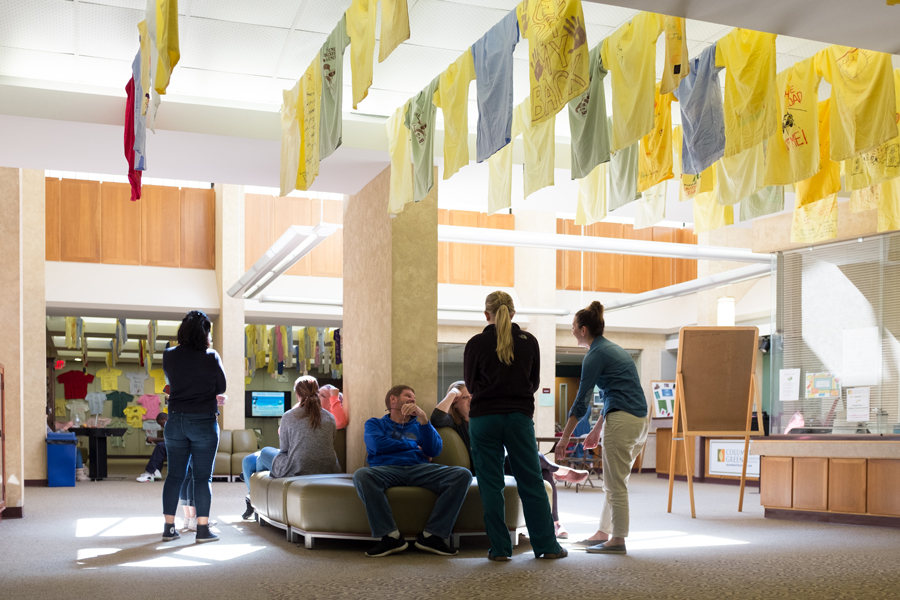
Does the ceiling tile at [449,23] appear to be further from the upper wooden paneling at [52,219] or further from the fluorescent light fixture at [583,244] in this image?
the upper wooden paneling at [52,219]

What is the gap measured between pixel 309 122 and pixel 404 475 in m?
2.41

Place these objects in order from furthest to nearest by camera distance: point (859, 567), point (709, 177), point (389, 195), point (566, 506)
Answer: point (566, 506) < point (389, 195) < point (709, 177) < point (859, 567)

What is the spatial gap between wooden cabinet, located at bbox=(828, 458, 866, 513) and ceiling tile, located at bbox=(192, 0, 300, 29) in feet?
18.4

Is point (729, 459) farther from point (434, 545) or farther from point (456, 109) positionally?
point (456, 109)

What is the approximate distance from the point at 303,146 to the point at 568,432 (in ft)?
8.69

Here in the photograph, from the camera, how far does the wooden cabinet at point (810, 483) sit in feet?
25.0

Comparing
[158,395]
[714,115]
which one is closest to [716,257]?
[714,115]

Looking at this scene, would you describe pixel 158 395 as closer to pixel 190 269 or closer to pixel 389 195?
pixel 190 269

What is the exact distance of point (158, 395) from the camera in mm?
22359

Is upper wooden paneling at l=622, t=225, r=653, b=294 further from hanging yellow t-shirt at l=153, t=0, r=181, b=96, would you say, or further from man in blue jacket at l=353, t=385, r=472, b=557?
hanging yellow t-shirt at l=153, t=0, r=181, b=96

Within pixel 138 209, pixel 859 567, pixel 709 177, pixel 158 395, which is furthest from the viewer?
pixel 158 395

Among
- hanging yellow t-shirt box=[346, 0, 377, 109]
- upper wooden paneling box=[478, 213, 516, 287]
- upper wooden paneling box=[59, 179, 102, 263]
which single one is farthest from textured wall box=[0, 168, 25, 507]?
upper wooden paneling box=[478, 213, 516, 287]

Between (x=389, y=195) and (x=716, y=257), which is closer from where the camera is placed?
(x=389, y=195)

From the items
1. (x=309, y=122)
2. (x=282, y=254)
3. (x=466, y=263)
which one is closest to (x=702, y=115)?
(x=309, y=122)
